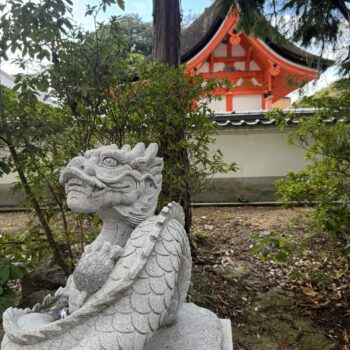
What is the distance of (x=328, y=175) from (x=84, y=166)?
102 inches

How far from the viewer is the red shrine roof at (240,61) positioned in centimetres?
750

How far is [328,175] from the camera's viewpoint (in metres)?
3.16

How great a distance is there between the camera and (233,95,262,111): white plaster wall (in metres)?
8.50

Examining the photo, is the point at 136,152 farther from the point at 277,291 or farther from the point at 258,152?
the point at 258,152

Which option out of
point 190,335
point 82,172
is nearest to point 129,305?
point 190,335

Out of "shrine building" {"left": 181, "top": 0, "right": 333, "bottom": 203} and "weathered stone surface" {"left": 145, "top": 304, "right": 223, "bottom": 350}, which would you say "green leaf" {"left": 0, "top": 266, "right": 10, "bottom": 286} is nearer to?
"weathered stone surface" {"left": 145, "top": 304, "right": 223, "bottom": 350}

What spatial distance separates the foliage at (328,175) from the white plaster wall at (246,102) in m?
5.29

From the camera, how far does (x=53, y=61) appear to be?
2.51 metres

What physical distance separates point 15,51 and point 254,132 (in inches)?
192

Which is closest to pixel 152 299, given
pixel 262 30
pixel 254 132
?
pixel 262 30

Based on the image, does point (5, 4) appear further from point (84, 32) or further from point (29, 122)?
point (29, 122)

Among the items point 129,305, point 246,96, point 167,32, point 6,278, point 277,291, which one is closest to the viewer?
point 129,305

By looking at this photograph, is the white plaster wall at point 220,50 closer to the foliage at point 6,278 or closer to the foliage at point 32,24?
the foliage at point 32,24

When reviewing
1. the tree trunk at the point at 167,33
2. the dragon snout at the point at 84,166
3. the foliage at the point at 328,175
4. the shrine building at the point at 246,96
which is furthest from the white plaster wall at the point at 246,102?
the dragon snout at the point at 84,166
